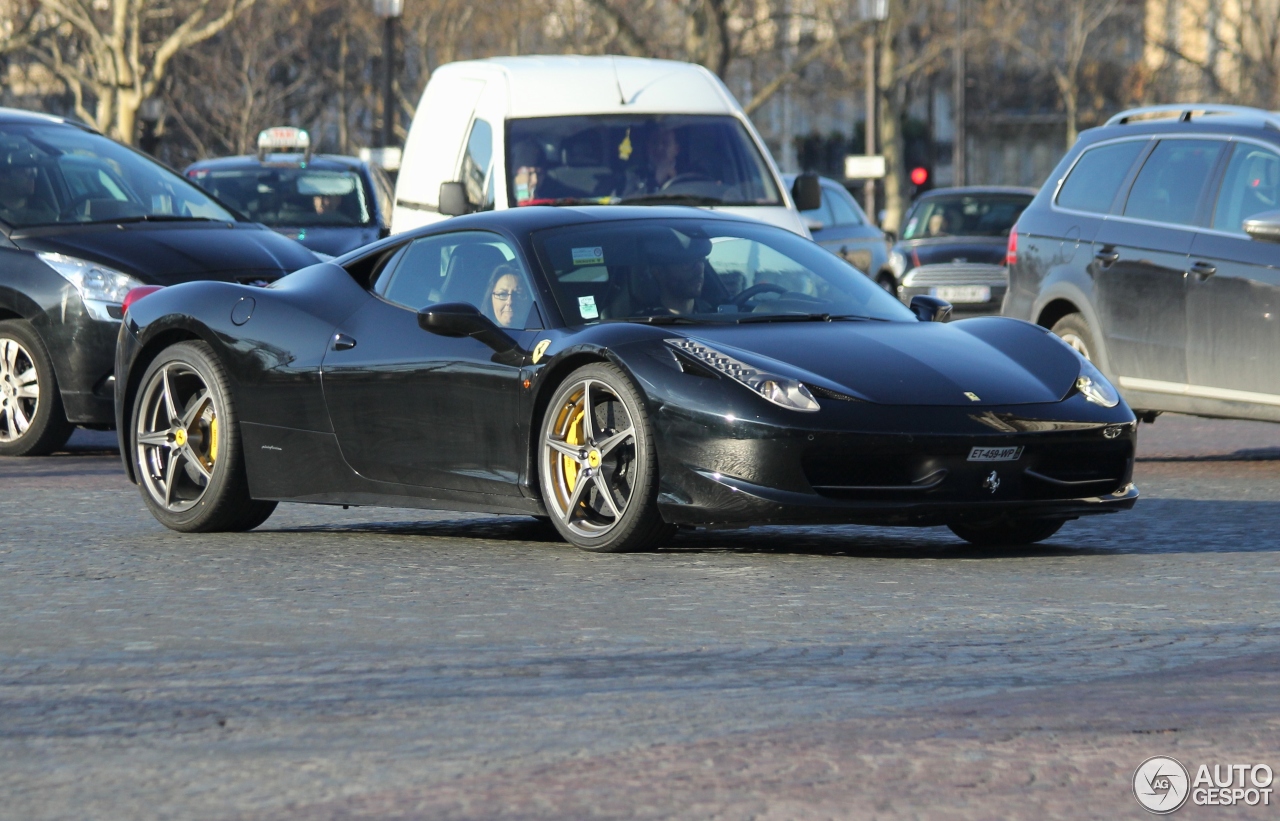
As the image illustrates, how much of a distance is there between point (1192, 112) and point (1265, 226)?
175 cm

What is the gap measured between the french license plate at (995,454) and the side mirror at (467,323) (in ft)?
5.53

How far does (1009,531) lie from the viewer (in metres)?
8.29

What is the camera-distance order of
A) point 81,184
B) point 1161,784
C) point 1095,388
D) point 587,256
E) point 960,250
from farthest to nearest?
point 960,250, point 81,184, point 587,256, point 1095,388, point 1161,784

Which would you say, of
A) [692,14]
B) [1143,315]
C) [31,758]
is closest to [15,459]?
[1143,315]

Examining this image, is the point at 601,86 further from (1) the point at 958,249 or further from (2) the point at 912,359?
(1) the point at 958,249

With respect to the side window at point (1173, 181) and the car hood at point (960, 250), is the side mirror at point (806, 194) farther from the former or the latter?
the car hood at point (960, 250)

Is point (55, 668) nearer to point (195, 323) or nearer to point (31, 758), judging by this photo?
point (31, 758)

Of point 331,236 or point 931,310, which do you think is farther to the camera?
point 331,236

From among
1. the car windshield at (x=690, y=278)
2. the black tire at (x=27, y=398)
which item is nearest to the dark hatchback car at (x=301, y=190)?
the black tire at (x=27, y=398)

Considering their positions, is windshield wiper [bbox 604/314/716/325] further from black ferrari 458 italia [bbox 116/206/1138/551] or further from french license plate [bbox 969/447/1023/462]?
french license plate [bbox 969/447/1023/462]

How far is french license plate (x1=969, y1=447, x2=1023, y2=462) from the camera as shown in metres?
7.45

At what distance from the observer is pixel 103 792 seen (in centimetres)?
430

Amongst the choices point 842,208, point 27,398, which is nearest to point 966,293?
point 842,208

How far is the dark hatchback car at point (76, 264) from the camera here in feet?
39.3
